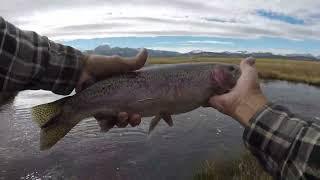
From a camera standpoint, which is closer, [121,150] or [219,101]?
[219,101]

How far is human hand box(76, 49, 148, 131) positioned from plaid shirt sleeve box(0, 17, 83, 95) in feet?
0.35

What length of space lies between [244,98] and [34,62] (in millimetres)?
1696

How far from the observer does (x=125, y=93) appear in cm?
414

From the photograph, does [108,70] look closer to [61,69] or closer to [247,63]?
[61,69]

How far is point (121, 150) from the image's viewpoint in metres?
16.3

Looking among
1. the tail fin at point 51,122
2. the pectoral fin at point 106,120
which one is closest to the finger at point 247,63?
the pectoral fin at point 106,120

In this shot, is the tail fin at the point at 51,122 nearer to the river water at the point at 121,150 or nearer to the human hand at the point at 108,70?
the human hand at the point at 108,70

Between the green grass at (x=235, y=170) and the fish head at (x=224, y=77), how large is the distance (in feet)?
19.2

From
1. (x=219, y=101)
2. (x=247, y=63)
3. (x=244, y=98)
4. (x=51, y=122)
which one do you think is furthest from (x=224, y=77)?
(x=51, y=122)

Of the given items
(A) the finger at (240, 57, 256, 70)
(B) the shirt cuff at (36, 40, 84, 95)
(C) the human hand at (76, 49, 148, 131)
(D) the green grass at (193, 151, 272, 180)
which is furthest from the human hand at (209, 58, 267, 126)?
(D) the green grass at (193, 151, 272, 180)

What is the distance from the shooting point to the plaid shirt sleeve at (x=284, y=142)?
2.44 m

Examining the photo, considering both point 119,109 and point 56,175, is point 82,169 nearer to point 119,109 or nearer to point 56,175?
point 56,175

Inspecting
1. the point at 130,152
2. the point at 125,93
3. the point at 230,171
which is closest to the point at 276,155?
the point at 125,93

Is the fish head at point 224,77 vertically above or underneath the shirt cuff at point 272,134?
above
